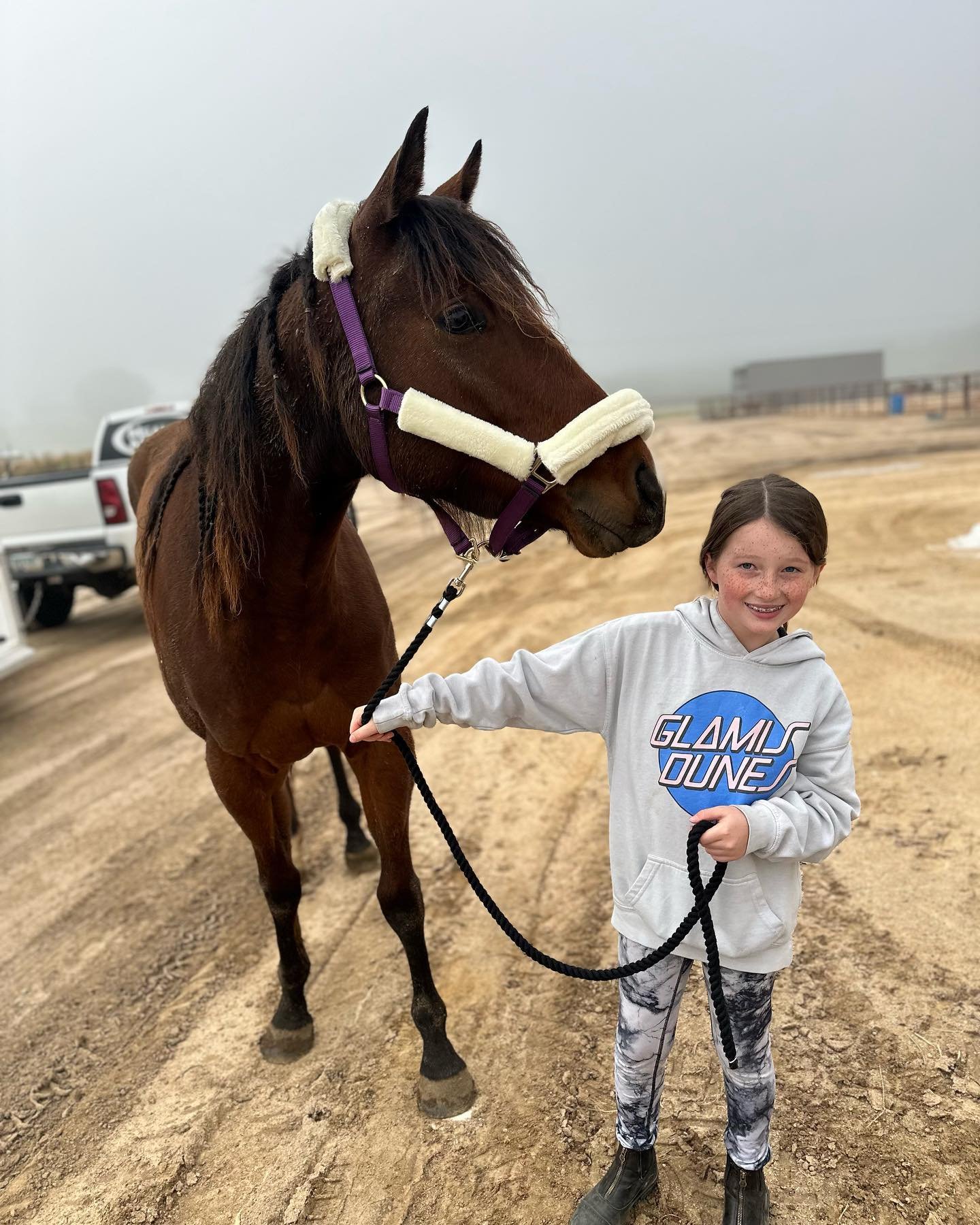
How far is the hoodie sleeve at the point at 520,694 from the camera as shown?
1.51 m

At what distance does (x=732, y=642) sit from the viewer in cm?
150

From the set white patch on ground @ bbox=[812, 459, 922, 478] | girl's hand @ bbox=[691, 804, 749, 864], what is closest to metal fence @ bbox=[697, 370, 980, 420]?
white patch on ground @ bbox=[812, 459, 922, 478]

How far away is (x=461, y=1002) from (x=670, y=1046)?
1036 mm

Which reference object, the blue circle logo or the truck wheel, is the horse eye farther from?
the truck wheel

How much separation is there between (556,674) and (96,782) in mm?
3999

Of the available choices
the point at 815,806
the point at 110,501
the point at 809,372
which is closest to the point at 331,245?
the point at 815,806

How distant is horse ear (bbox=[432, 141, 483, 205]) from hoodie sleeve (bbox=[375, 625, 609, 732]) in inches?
45.0

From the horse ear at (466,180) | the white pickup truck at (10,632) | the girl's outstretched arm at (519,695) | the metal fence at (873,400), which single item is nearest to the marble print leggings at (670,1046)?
the girl's outstretched arm at (519,695)

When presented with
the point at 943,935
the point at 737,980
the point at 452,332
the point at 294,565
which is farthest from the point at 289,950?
the point at 943,935

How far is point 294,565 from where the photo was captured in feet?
6.25

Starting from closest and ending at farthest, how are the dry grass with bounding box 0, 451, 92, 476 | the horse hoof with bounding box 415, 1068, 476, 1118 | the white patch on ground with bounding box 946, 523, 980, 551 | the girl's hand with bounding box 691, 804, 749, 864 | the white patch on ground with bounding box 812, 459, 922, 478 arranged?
the girl's hand with bounding box 691, 804, 749, 864, the horse hoof with bounding box 415, 1068, 476, 1118, the white patch on ground with bounding box 946, 523, 980, 551, the white patch on ground with bounding box 812, 459, 922, 478, the dry grass with bounding box 0, 451, 92, 476

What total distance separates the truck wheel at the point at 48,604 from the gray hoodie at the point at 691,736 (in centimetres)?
893

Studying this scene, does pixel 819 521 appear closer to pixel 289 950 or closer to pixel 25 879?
pixel 289 950

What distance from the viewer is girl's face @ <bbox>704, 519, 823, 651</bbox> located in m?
1.39
